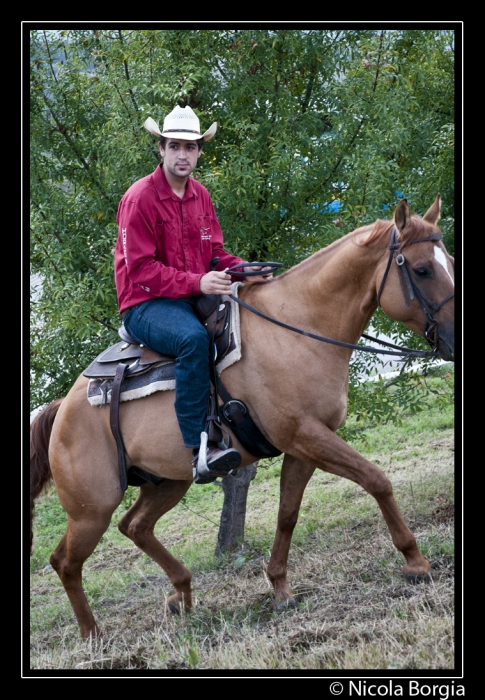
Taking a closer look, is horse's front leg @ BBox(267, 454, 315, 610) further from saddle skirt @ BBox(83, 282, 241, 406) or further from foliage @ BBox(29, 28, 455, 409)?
foliage @ BBox(29, 28, 455, 409)

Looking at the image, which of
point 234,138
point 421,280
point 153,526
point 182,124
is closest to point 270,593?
point 153,526

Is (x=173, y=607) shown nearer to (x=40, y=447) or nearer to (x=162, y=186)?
(x=40, y=447)

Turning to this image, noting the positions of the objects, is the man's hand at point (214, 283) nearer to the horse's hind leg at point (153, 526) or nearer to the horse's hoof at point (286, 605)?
the horse's hind leg at point (153, 526)

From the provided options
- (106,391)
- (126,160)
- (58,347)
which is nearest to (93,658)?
(106,391)

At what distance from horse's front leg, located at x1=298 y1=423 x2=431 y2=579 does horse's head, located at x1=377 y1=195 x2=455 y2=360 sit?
0.92m

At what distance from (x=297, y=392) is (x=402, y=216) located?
138 cm

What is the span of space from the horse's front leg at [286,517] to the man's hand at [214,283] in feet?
4.92

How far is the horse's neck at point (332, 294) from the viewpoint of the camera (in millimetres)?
5332

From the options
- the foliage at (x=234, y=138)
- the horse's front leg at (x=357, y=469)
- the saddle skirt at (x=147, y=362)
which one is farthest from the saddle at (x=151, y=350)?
the horse's front leg at (x=357, y=469)

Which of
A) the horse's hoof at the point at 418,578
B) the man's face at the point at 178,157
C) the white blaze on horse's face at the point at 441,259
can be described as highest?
the man's face at the point at 178,157

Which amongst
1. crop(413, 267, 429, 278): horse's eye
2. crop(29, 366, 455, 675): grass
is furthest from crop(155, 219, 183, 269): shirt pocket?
crop(29, 366, 455, 675): grass

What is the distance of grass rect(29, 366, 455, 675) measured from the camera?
193 inches

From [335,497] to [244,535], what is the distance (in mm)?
1405

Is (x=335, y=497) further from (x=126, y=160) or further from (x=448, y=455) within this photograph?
(x=126, y=160)
